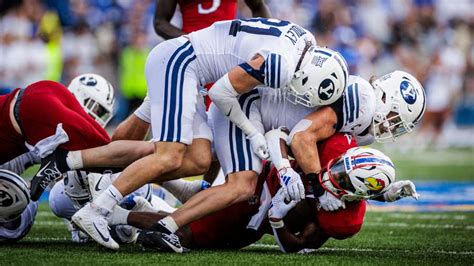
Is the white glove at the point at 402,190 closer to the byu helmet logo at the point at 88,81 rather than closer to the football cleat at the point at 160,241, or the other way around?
the football cleat at the point at 160,241

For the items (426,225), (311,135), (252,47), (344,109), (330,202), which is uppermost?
(252,47)

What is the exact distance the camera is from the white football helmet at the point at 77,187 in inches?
235

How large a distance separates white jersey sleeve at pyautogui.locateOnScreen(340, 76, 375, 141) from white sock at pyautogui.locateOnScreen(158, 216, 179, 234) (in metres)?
1.17

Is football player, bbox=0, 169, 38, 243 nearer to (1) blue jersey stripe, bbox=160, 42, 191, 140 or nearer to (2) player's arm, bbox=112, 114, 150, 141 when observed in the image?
(2) player's arm, bbox=112, 114, 150, 141

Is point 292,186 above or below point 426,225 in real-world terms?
above

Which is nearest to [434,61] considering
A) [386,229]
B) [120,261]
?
[386,229]

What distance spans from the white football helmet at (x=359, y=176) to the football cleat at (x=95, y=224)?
127 cm

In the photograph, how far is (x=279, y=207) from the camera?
5496 millimetres

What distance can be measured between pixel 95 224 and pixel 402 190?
180 centimetres

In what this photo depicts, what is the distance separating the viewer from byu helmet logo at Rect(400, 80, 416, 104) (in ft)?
19.2

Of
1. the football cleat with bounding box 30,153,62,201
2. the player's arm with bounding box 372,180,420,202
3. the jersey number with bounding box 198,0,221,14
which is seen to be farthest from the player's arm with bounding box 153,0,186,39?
the player's arm with bounding box 372,180,420,202

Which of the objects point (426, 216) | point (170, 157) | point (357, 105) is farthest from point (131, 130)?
point (426, 216)

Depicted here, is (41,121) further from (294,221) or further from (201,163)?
(294,221)

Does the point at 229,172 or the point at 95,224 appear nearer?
the point at 95,224
